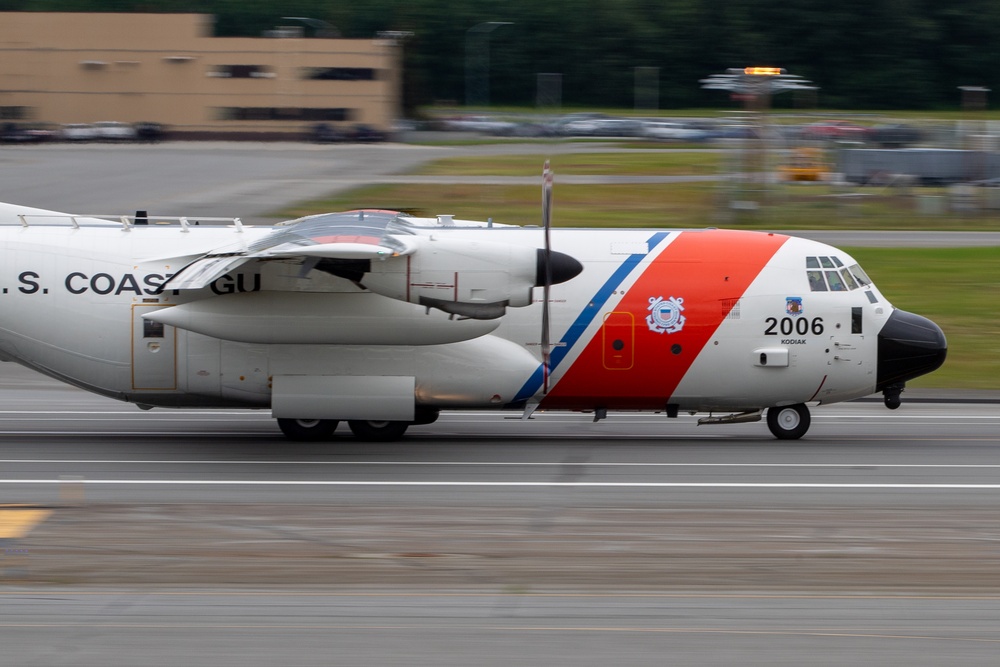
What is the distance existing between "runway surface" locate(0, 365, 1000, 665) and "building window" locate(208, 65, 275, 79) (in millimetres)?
61360

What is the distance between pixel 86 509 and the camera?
38.7 feet

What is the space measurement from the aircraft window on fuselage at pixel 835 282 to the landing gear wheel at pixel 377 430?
6.08 metres

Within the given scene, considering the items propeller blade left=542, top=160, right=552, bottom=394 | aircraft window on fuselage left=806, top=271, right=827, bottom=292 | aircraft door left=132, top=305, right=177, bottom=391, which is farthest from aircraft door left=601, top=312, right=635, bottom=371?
aircraft door left=132, top=305, right=177, bottom=391

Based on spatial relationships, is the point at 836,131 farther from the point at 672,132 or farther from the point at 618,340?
the point at 618,340

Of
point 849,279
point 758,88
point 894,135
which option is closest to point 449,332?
point 849,279

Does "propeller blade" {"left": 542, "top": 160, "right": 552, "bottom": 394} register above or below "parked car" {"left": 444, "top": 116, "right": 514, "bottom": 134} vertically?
below

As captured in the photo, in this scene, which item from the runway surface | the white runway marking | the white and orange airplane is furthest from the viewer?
the white and orange airplane

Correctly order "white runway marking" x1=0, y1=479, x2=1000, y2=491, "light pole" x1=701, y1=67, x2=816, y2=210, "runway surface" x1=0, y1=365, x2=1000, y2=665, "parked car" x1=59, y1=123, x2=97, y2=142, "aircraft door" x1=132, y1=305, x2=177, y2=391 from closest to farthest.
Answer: "runway surface" x1=0, y1=365, x2=1000, y2=665, "white runway marking" x1=0, y1=479, x2=1000, y2=491, "aircraft door" x1=132, y1=305, x2=177, y2=391, "light pole" x1=701, y1=67, x2=816, y2=210, "parked car" x1=59, y1=123, x2=97, y2=142

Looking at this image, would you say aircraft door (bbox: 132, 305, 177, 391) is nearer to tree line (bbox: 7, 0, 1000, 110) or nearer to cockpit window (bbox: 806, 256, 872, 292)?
cockpit window (bbox: 806, 256, 872, 292)

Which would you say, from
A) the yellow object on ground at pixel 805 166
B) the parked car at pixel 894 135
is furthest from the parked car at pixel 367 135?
the yellow object on ground at pixel 805 166

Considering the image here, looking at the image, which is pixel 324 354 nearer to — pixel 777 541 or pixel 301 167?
pixel 777 541

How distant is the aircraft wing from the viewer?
526 inches

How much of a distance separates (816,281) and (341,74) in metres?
62.8

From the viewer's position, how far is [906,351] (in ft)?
50.5
